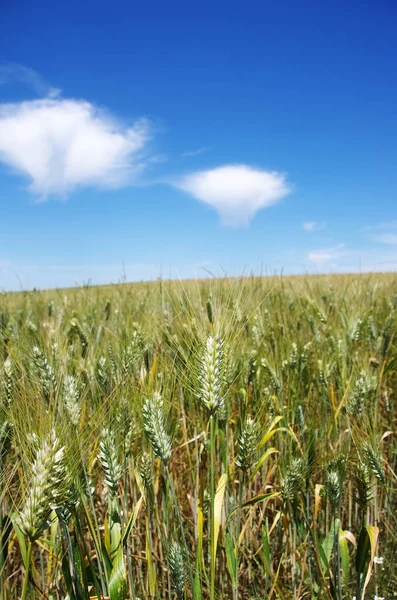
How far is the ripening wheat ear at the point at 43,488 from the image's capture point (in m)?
0.80

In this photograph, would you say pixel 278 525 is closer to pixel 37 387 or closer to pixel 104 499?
pixel 104 499

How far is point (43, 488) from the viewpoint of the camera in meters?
0.83

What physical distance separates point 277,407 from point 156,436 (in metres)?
1.08

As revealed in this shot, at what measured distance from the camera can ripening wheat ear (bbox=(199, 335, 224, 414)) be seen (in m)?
0.98

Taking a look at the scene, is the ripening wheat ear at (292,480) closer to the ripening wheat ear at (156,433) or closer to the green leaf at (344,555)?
the green leaf at (344,555)

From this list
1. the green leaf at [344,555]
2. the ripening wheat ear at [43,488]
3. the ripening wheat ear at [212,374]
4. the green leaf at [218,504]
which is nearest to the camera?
the ripening wheat ear at [43,488]

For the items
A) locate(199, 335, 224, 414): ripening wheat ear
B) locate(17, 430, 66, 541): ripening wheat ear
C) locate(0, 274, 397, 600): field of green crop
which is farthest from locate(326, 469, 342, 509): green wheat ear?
locate(17, 430, 66, 541): ripening wheat ear

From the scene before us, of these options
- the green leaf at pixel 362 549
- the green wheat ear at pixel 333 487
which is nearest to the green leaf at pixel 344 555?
the green leaf at pixel 362 549

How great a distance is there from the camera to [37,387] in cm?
118

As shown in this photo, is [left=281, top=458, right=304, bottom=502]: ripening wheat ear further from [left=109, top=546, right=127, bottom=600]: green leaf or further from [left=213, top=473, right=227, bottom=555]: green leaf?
[left=109, top=546, right=127, bottom=600]: green leaf

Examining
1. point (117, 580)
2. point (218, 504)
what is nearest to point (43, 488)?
point (117, 580)

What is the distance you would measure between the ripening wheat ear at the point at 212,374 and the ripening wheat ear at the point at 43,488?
1.15 ft

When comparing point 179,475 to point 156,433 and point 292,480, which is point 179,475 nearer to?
point 292,480

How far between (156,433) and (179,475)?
1.12 metres
